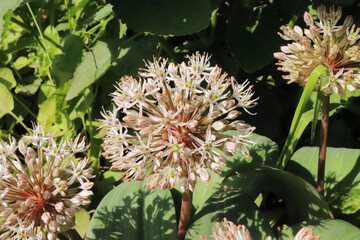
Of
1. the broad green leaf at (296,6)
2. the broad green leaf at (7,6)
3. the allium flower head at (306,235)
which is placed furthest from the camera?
the broad green leaf at (296,6)

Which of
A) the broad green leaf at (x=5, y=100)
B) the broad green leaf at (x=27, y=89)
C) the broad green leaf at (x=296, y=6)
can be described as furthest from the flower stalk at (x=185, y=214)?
the broad green leaf at (x=27, y=89)

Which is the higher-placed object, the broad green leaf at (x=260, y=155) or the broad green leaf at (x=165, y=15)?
the broad green leaf at (x=165, y=15)

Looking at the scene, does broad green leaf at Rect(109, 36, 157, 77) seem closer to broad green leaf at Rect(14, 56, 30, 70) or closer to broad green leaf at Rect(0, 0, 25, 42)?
broad green leaf at Rect(0, 0, 25, 42)

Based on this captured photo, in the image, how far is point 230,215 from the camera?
1200 millimetres

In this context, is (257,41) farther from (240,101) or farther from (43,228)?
(43,228)

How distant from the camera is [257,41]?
159cm

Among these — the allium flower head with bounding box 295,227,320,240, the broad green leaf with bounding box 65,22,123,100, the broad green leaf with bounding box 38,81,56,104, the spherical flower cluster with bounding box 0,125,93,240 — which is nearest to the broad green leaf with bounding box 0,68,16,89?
the broad green leaf with bounding box 38,81,56,104

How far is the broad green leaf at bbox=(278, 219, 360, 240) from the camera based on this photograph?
111 centimetres

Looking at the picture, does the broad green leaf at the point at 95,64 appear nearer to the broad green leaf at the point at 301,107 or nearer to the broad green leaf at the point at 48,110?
the broad green leaf at the point at 48,110

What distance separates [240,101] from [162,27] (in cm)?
37

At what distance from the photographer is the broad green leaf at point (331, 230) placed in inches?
43.8

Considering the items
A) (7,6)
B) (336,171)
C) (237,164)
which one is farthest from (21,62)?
(336,171)

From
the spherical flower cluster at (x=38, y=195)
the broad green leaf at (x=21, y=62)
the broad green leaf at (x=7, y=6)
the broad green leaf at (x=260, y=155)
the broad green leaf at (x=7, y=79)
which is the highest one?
the broad green leaf at (x=7, y=6)

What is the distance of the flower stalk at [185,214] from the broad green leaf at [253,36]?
56 centimetres
